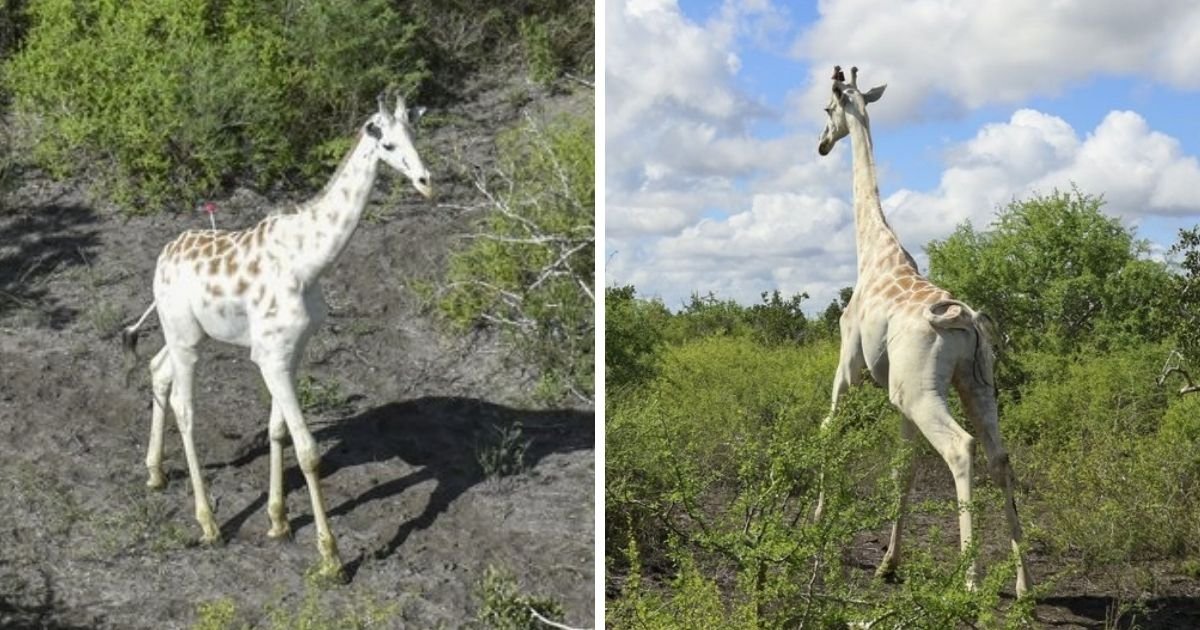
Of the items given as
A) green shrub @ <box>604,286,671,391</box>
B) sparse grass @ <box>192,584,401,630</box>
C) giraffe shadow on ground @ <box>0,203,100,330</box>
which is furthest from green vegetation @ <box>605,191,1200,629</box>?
Result: giraffe shadow on ground @ <box>0,203,100,330</box>

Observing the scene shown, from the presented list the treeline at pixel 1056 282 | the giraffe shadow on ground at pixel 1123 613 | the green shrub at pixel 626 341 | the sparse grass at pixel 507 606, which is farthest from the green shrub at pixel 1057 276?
the sparse grass at pixel 507 606

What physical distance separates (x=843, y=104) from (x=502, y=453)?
1777 millimetres

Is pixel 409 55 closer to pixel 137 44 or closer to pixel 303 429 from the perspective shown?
pixel 137 44

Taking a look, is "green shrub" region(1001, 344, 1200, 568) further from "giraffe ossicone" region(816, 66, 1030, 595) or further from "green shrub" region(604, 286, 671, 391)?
"green shrub" region(604, 286, 671, 391)

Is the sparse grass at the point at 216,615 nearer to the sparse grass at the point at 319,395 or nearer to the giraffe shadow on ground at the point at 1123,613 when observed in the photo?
the sparse grass at the point at 319,395

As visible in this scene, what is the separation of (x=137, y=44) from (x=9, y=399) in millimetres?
2160

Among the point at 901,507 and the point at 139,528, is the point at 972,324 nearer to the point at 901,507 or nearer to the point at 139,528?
the point at 901,507

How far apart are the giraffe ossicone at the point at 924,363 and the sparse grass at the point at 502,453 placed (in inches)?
46.7

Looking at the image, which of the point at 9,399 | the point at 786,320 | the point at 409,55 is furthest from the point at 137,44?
the point at 786,320

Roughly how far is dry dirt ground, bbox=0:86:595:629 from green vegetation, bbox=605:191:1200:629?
0.43 m

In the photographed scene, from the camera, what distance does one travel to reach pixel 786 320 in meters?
11.5

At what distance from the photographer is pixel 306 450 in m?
4.37

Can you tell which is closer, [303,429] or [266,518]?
[303,429]

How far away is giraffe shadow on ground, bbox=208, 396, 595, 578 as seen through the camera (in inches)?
189
